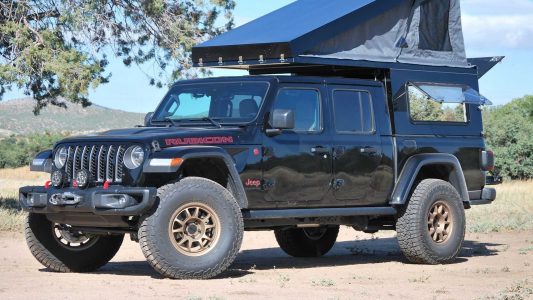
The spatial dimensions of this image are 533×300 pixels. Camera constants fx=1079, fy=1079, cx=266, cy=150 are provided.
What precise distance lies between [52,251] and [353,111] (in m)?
3.57

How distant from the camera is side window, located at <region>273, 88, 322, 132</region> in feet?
36.8

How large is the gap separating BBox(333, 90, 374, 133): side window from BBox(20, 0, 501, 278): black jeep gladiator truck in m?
0.02

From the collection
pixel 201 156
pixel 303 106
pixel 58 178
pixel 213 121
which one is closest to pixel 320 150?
pixel 303 106

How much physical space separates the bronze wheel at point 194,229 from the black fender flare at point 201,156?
0.43 metres

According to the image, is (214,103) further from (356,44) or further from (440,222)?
(440,222)

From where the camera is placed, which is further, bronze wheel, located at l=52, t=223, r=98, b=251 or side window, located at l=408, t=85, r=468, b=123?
side window, located at l=408, t=85, r=468, b=123

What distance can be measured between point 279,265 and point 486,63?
13.2 ft

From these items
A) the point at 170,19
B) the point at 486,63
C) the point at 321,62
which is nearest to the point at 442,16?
the point at 486,63

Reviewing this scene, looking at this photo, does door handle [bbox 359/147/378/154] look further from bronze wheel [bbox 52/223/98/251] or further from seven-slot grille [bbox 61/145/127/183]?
bronze wheel [bbox 52/223/98/251]

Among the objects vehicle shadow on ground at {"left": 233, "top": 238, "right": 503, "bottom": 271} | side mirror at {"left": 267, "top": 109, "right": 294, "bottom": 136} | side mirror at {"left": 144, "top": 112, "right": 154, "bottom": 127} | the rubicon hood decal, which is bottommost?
vehicle shadow on ground at {"left": 233, "top": 238, "right": 503, "bottom": 271}

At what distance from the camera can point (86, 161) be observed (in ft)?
34.1

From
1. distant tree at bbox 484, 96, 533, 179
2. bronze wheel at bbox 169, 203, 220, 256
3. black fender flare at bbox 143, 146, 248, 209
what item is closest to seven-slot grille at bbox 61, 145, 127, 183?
black fender flare at bbox 143, 146, 248, 209

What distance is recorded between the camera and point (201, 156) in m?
10.0

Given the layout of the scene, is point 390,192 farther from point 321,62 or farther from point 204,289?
point 204,289
